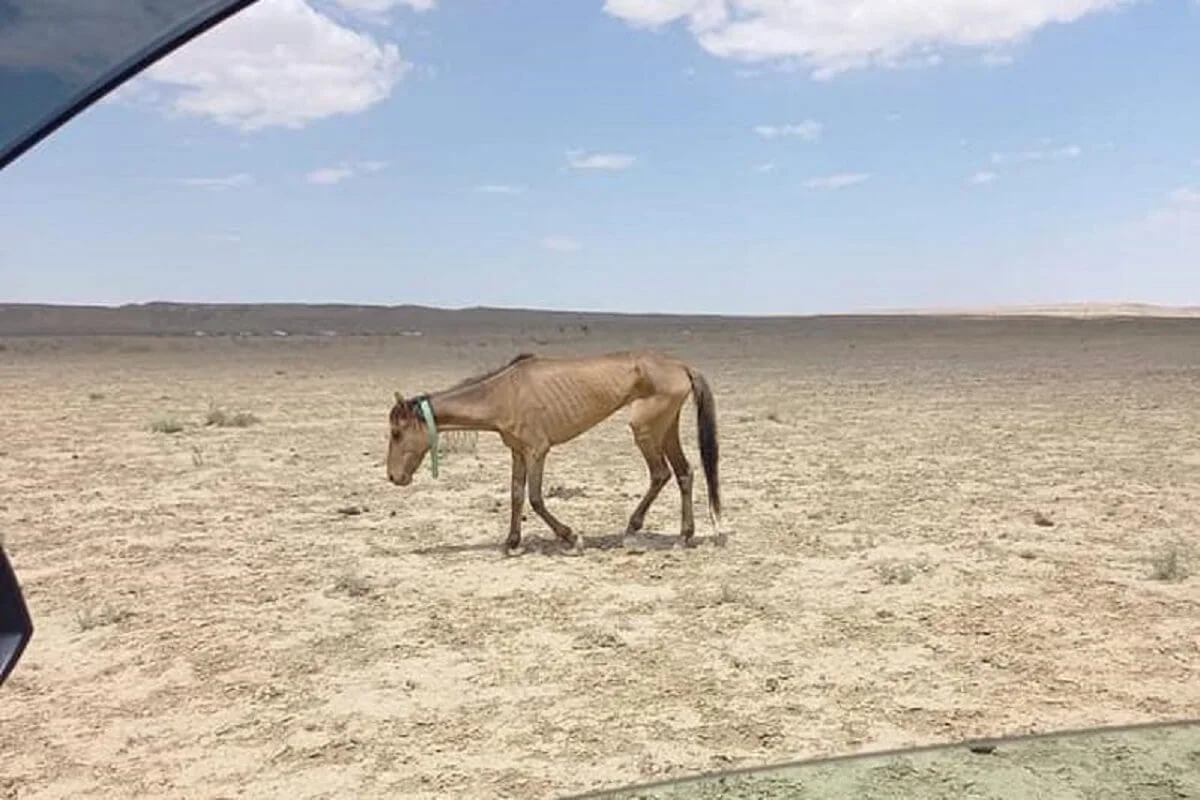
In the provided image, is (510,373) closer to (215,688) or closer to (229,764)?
(215,688)

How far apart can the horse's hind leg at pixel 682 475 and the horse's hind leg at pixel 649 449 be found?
0.22ft

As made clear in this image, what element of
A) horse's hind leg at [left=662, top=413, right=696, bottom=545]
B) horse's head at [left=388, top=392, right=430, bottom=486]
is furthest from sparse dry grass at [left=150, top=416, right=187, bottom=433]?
horse's hind leg at [left=662, top=413, right=696, bottom=545]

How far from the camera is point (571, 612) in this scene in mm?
6703

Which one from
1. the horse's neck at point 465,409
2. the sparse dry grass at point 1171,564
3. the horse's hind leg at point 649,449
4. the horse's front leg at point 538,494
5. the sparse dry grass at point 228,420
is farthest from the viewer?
the sparse dry grass at point 228,420

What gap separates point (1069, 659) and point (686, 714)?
199 centimetres

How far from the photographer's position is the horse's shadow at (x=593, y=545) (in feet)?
27.2

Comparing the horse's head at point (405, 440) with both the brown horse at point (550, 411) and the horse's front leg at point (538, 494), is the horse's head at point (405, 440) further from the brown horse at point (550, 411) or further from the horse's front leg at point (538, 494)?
the horse's front leg at point (538, 494)

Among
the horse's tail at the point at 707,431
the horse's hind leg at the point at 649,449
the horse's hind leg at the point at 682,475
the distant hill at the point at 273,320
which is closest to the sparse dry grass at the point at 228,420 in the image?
the horse's hind leg at the point at 649,449

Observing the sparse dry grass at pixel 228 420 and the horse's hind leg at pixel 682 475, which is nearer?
the horse's hind leg at pixel 682 475

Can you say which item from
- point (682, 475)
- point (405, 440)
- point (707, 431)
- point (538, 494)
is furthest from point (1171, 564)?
point (405, 440)

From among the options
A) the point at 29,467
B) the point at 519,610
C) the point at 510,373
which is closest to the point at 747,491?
the point at 510,373

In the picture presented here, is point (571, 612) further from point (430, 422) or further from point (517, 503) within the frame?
point (430, 422)

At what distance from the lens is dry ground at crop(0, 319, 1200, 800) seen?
4.78 meters

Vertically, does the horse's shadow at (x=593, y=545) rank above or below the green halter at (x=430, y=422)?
below
